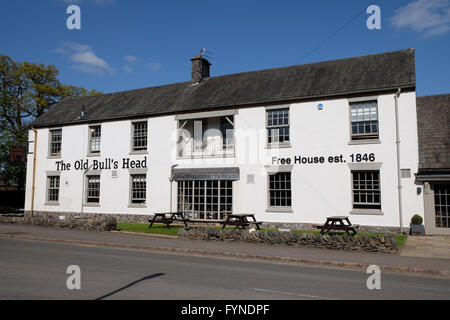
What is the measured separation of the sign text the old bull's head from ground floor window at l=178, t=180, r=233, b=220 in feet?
10.7

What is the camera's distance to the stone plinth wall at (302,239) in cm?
1228

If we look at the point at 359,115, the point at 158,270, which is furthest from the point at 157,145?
the point at 158,270

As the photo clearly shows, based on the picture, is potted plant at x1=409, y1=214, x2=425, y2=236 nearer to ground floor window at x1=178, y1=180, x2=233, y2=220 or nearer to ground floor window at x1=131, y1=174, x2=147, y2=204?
ground floor window at x1=178, y1=180, x2=233, y2=220

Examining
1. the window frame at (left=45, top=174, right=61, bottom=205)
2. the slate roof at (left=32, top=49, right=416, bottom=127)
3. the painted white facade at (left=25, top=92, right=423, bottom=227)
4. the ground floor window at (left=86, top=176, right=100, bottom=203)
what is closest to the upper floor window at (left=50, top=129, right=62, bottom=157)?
the painted white facade at (left=25, top=92, right=423, bottom=227)

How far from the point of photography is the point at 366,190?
17250 millimetres

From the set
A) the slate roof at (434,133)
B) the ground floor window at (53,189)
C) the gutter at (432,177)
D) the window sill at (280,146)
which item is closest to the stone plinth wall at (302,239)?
the gutter at (432,177)

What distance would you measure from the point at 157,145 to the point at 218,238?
9256 millimetres

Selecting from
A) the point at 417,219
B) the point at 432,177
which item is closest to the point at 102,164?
the point at 417,219

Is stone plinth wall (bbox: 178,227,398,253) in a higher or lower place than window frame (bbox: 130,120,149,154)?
lower

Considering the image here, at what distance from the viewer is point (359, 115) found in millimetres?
17844

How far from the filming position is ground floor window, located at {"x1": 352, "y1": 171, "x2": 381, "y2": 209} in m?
17.1

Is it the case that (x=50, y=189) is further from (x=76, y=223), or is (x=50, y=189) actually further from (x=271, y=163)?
(x=271, y=163)
